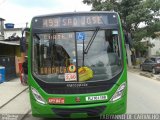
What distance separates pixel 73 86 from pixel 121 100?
1186 millimetres

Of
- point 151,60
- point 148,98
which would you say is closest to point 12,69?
point 151,60

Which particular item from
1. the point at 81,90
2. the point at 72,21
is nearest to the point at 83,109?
the point at 81,90

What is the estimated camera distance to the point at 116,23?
8.38m

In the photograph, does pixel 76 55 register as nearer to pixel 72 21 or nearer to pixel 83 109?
pixel 72 21

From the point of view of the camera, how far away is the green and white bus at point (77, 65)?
786 cm

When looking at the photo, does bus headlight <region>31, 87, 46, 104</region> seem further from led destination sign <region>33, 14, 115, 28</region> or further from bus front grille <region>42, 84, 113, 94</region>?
led destination sign <region>33, 14, 115, 28</region>

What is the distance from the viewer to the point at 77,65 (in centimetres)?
812

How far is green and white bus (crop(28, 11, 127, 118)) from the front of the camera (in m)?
7.86

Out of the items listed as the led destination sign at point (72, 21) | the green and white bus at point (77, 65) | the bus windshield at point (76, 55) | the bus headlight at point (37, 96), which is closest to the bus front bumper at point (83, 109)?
the green and white bus at point (77, 65)

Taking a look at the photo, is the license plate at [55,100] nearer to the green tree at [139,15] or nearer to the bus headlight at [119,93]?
the bus headlight at [119,93]

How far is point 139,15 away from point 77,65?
104 feet

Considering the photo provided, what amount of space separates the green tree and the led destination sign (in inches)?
1125

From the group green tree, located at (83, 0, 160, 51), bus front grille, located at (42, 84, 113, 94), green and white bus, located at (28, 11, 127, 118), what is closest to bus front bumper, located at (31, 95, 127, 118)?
green and white bus, located at (28, 11, 127, 118)

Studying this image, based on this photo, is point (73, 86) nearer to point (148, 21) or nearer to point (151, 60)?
point (151, 60)
